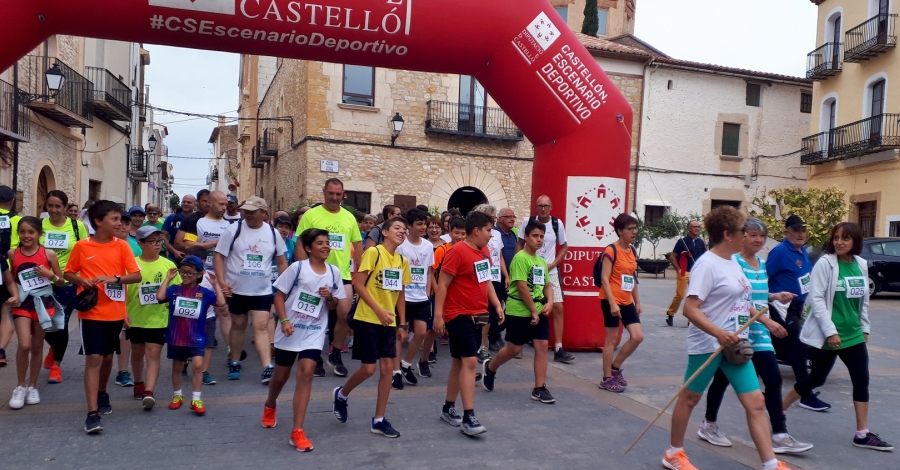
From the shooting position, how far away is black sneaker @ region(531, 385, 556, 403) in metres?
6.35

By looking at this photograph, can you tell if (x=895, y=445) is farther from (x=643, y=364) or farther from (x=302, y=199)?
(x=302, y=199)

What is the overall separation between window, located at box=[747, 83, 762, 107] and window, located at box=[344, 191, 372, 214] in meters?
16.6

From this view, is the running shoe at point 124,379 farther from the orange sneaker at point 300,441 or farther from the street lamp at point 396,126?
the street lamp at point 396,126

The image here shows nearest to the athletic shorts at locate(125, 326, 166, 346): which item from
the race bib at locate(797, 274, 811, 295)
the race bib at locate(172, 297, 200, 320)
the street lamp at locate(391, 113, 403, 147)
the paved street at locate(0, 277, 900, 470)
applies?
the race bib at locate(172, 297, 200, 320)

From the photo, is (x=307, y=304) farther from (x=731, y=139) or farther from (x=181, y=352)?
(x=731, y=139)

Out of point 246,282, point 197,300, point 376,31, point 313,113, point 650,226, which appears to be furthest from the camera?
point 650,226

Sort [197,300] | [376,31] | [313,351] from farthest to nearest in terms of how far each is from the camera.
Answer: [376,31]
[197,300]
[313,351]

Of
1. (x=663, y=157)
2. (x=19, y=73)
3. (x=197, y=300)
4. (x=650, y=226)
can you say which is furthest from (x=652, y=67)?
(x=197, y=300)

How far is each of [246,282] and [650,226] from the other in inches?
904

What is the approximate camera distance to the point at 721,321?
14.7ft

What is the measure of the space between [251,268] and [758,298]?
446cm

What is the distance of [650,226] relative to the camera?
27781 millimetres

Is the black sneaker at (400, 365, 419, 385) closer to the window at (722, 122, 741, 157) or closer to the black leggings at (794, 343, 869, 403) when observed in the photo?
the black leggings at (794, 343, 869, 403)

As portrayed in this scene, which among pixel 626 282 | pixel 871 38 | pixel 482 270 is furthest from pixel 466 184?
pixel 482 270
